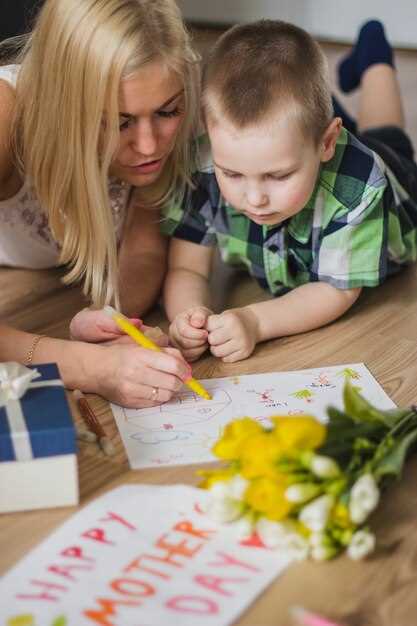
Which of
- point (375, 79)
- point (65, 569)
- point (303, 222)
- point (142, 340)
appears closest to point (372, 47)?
point (375, 79)

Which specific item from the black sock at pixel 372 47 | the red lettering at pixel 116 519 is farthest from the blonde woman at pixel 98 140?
the black sock at pixel 372 47

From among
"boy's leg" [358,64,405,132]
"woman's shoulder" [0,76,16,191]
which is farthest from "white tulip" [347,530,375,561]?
"boy's leg" [358,64,405,132]

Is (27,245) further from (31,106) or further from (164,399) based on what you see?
(164,399)

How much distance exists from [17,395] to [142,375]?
0.21m

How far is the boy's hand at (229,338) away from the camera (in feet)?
4.26

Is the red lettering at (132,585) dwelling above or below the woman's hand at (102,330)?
above

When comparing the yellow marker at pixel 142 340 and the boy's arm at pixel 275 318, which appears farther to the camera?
the boy's arm at pixel 275 318

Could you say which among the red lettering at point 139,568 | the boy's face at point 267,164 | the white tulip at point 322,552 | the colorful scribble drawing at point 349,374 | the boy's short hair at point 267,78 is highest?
the boy's short hair at point 267,78

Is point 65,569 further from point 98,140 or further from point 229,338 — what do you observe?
point 98,140

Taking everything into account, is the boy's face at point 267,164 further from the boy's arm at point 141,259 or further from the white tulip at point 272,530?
the white tulip at point 272,530

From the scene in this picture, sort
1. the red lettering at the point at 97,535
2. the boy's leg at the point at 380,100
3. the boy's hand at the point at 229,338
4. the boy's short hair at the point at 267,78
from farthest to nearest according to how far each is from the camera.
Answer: the boy's leg at the point at 380,100, the boy's hand at the point at 229,338, the boy's short hair at the point at 267,78, the red lettering at the point at 97,535

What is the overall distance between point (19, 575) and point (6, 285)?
79 centimetres

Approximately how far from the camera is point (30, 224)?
152 cm

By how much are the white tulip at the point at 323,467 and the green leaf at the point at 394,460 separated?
0.08 meters
